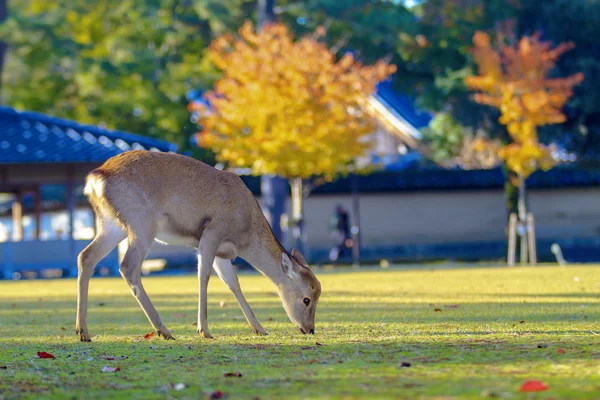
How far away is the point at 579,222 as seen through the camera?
3994cm

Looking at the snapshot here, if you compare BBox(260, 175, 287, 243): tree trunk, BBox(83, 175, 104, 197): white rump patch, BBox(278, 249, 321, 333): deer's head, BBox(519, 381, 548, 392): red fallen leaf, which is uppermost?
BBox(260, 175, 287, 243): tree trunk

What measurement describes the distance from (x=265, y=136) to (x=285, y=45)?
3.07 m

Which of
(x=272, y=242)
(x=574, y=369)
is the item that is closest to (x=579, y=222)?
(x=272, y=242)

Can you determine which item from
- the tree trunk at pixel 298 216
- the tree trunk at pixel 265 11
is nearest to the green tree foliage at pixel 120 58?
the tree trunk at pixel 265 11

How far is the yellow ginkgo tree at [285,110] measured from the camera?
1227 inches

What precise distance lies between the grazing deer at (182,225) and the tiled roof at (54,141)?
18.3 m

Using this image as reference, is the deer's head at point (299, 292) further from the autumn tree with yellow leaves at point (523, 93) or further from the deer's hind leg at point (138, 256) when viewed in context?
the autumn tree with yellow leaves at point (523, 93)

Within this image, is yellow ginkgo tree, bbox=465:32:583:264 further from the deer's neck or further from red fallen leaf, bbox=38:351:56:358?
red fallen leaf, bbox=38:351:56:358

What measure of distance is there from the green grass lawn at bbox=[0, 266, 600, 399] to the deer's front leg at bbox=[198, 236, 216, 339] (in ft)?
0.61

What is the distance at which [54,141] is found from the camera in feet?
100

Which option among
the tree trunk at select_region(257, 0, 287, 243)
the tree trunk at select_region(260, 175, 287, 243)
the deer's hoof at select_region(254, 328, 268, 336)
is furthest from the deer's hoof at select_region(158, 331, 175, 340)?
the tree trunk at select_region(257, 0, 287, 243)

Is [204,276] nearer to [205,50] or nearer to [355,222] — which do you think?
[355,222]

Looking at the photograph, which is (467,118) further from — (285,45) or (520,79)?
(285,45)

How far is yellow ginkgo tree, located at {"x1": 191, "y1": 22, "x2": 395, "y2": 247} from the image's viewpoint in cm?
3117
